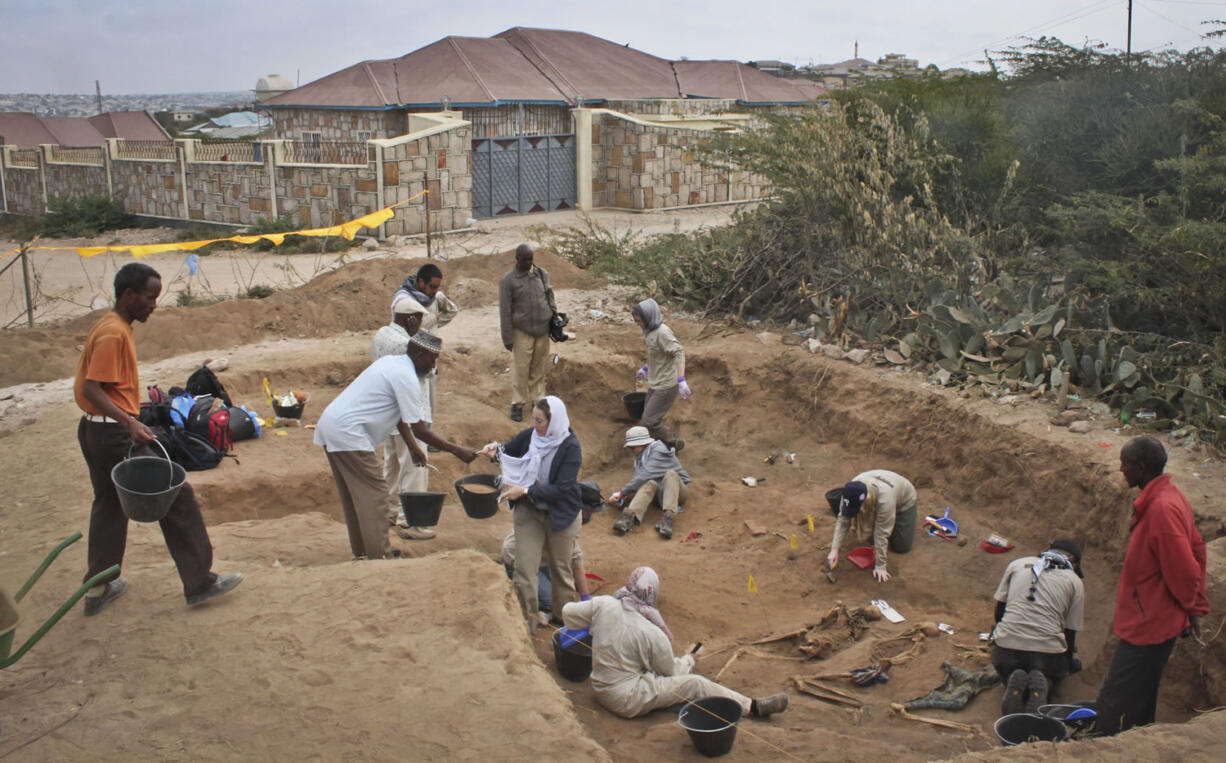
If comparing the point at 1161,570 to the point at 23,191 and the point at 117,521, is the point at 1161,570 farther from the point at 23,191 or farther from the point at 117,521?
the point at 23,191

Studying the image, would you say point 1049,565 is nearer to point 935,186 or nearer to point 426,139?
point 935,186

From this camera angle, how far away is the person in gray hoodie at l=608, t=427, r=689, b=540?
29.5 ft

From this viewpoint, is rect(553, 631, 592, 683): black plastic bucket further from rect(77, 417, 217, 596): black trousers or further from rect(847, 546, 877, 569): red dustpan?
rect(847, 546, 877, 569): red dustpan

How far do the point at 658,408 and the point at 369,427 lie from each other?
4445 millimetres

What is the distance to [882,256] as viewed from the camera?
36.8 ft

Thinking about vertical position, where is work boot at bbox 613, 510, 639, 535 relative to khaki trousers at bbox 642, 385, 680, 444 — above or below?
below

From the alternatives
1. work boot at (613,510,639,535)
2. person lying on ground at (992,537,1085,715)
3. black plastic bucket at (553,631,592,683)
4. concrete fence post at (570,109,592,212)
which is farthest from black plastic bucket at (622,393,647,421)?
concrete fence post at (570,109,592,212)

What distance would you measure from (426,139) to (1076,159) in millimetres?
12268

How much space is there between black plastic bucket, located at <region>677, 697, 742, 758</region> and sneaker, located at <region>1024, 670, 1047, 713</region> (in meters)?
1.83

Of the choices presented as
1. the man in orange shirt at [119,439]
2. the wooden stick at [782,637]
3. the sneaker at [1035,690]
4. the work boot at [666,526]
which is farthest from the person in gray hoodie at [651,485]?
the man in orange shirt at [119,439]

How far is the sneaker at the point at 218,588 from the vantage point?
514cm

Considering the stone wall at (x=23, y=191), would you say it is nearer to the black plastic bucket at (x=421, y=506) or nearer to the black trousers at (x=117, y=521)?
the black plastic bucket at (x=421, y=506)

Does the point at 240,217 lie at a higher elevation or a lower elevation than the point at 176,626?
higher

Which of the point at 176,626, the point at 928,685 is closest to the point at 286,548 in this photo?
the point at 176,626
